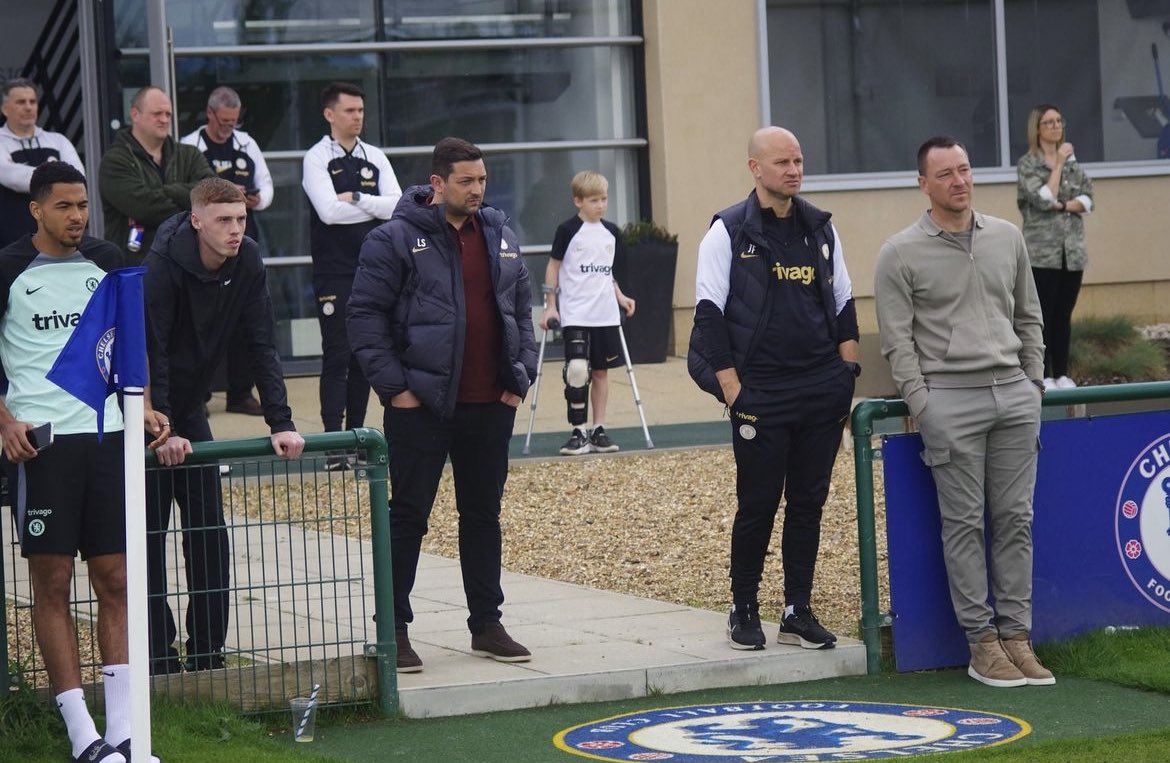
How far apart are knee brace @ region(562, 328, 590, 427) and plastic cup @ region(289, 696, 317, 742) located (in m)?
5.88

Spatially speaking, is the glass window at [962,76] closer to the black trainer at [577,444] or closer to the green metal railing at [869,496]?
the black trainer at [577,444]

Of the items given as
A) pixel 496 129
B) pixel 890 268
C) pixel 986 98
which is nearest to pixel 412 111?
A: pixel 496 129

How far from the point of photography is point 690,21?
17.5m

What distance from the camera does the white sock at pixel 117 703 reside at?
20.8ft

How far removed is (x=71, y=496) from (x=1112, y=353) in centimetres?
1145

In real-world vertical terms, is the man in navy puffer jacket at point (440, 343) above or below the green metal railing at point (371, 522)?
above

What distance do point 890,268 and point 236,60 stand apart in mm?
10612

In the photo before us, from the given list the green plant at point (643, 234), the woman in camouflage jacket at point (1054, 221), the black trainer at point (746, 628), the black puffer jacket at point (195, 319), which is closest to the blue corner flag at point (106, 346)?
the black puffer jacket at point (195, 319)

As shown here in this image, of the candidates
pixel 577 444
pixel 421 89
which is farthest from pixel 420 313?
pixel 421 89

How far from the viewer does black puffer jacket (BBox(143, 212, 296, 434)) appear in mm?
7062

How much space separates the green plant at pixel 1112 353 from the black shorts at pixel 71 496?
10.4 m

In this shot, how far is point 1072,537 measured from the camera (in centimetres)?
800

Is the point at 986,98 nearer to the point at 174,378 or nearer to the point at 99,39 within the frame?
the point at 99,39

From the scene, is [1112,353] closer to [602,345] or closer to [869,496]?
[602,345]
